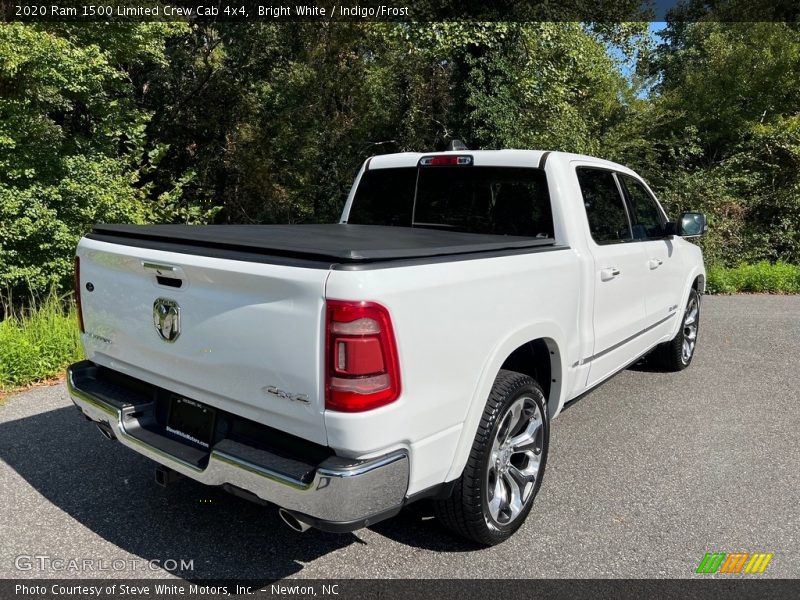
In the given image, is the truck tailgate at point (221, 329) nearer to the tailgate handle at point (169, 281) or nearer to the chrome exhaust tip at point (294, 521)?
the tailgate handle at point (169, 281)

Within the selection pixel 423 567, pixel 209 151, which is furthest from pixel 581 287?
pixel 209 151

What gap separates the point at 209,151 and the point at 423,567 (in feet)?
47.2

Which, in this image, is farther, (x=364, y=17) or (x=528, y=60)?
(x=364, y=17)

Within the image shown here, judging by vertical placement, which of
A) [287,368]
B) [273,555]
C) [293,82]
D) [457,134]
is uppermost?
[293,82]

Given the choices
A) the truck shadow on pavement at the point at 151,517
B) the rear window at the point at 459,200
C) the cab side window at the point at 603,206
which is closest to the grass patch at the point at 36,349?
the truck shadow on pavement at the point at 151,517

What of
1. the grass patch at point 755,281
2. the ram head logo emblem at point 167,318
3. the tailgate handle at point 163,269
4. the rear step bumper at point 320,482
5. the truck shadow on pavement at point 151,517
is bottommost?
the grass patch at point 755,281

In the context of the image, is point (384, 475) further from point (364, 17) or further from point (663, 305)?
point (364, 17)

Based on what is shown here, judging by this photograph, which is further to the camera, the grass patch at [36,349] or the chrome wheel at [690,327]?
the chrome wheel at [690,327]

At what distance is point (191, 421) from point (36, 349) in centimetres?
345

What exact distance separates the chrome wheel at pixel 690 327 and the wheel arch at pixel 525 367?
10.1 ft

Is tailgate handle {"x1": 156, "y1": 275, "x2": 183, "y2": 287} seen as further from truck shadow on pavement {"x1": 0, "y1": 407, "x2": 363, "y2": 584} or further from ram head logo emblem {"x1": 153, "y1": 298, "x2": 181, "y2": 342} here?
truck shadow on pavement {"x1": 0, "y1": 407, "x2": 363, "y2": 584}

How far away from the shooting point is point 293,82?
48.1 feet

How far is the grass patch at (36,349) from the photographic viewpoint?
511 cm

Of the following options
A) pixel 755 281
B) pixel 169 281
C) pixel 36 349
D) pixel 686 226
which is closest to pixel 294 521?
pixel 169 281
